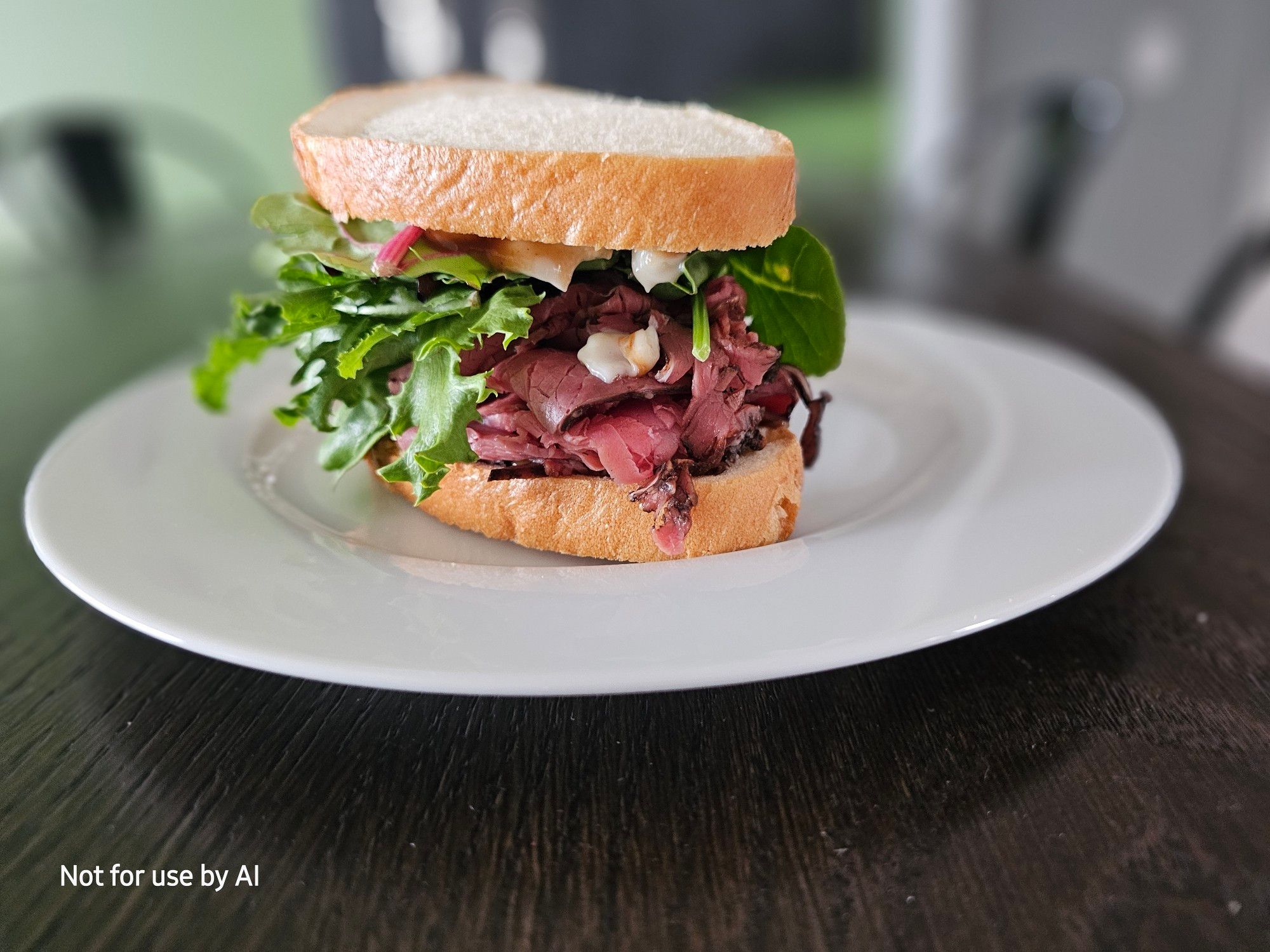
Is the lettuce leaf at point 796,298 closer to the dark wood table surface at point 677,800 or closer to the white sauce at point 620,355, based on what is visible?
the white sauce at point 620,355

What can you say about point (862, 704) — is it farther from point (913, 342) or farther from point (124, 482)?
point (913, 342)

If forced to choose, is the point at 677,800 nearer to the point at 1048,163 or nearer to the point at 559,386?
the point at 559,386

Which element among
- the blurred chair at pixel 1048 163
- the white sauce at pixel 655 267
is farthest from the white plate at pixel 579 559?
the blurred chair at pixel 1048 163

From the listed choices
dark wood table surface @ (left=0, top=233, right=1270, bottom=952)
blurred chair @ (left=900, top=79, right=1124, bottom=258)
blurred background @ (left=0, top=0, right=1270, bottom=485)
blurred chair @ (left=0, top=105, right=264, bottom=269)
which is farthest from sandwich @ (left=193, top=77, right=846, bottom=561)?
blurred chair @ (left=0, top=105, right=264, bottom=269)

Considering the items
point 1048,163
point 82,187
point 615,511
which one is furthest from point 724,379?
point 82,187

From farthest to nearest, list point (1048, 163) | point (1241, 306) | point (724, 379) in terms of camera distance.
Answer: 1. point (1048, 163)
2. point (1241, 306)
3. point (724, 379)

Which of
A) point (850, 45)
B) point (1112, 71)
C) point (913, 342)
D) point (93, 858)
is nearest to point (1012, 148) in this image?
point (1112, 71)

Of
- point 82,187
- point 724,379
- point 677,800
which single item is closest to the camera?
point 677,800
